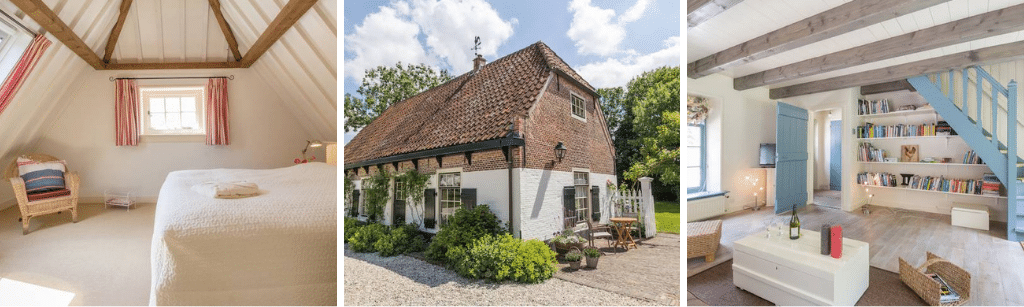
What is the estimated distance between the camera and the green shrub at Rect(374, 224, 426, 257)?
6.64 ft

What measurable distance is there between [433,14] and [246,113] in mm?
5384

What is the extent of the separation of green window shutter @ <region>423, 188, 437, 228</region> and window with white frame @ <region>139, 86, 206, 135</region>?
18.3ft

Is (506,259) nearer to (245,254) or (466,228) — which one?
(466,228)

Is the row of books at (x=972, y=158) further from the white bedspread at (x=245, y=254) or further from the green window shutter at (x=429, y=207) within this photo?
the white bedspread at (x=245, y=254)

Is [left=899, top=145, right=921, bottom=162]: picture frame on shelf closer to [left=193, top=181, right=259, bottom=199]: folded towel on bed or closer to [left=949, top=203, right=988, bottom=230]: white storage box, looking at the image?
[left=949, top=203, right=988, bottom=230]: white storage box

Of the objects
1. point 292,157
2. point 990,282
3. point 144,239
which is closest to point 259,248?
point 144,239

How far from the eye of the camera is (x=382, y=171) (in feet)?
6.69

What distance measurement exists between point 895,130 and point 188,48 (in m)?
7.97

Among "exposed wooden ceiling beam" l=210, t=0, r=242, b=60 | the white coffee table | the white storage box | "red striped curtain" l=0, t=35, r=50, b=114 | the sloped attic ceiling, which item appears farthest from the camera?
"exposed wooden ceiling beam" l=210, t=0, r=242, b=60

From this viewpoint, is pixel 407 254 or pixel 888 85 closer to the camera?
pixel 407 254

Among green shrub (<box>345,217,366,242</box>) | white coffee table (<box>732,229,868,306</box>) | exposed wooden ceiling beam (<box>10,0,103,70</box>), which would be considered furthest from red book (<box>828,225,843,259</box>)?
exposed wooden ceiling beam (<box>10,0,103,70</box>)

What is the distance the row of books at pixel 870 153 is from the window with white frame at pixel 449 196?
3.87m

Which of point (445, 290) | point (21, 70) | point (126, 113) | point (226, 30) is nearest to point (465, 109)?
point (445, 290)

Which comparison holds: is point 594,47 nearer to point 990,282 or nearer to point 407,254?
point 407,254
